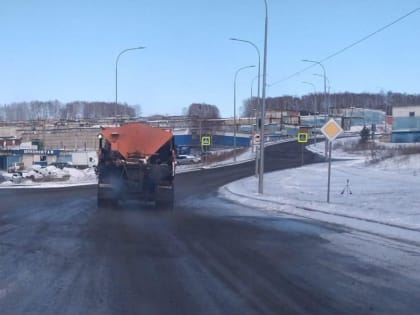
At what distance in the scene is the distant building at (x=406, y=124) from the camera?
8856 centimetres

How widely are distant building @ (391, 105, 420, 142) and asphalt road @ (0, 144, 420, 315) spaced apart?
76.0m

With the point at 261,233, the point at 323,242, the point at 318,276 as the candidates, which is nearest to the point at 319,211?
the point at 261,233

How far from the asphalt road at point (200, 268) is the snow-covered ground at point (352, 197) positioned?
1597mm

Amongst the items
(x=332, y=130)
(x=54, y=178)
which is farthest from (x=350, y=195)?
(x=54, y=178)

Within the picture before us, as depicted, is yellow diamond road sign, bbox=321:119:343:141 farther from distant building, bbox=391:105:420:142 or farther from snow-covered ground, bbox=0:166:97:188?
distant building, bbox=391:105:420:142

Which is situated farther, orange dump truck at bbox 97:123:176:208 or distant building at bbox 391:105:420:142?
distant building at bbox 391:105:420:142

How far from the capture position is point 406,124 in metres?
89.8

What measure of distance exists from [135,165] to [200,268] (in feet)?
41.7

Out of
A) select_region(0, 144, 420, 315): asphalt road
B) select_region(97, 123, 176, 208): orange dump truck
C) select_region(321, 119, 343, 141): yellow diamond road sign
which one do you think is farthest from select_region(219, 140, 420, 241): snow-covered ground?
select_region(97, 123, 176, 208): orange dump truck

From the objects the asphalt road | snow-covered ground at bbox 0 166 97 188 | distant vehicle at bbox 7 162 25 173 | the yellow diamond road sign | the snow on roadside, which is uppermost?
the yellow diamond road sign

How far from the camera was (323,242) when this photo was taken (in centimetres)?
1312

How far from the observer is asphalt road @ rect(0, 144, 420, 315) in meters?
7.23

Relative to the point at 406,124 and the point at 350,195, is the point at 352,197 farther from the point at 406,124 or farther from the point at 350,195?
the point at 406,124

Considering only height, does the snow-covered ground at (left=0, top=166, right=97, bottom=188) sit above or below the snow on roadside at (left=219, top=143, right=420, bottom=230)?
below
